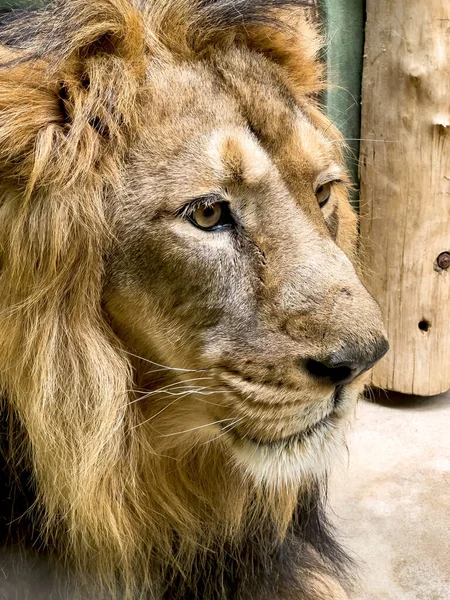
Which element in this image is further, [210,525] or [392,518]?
[392,518]

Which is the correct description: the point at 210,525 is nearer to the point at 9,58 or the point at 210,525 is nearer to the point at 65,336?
the point at 65,336

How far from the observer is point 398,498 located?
2.69 m

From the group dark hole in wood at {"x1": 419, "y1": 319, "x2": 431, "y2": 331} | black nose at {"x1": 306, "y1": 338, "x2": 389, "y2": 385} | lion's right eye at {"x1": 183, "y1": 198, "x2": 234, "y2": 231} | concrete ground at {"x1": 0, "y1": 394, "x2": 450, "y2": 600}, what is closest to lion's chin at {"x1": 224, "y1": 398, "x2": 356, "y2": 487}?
black nose at {"x1": 306, "y1": 338, "x2": 389, "y2": 385}

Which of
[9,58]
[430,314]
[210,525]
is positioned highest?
[9,58]

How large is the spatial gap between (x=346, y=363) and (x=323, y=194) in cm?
46

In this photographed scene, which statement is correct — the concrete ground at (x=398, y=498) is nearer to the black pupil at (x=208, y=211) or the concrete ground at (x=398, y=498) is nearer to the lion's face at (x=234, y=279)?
the lion's face at (x=234, y=279)

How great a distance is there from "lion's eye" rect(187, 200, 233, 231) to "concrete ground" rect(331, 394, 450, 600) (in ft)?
4.05

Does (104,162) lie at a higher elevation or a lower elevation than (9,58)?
lower

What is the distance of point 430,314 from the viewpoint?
122 inches

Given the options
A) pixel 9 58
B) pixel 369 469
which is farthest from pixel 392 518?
pixel 9 58

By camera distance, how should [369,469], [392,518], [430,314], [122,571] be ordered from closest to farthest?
[122,571] → [392,518] → [369,469] → [430,314]

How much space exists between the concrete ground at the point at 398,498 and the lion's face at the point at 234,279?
982mm

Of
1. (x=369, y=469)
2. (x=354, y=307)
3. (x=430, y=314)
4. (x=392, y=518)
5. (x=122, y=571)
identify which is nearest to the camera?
(x=354, y=307)

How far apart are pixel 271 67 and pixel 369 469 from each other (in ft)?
5.33
